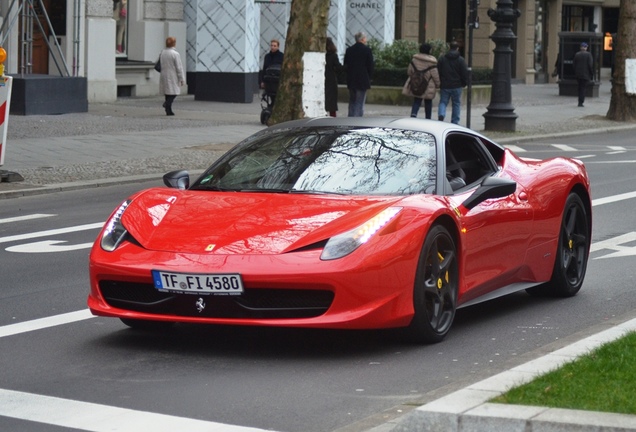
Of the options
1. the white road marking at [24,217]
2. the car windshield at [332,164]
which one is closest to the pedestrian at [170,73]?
the white road marking at [24,217]

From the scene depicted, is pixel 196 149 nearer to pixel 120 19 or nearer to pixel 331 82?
pixel 331 82

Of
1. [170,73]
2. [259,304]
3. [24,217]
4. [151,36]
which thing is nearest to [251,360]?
[259,304]

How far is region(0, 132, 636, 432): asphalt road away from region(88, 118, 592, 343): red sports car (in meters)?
0.22

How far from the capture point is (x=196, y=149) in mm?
22156

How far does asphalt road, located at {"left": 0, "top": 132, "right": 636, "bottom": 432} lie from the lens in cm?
622

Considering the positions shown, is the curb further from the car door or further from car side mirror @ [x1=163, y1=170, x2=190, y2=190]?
car side mirror @ [x1=163, y1=170, x2=190, y2=190]

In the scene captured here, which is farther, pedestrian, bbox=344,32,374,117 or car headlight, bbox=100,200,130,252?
pedestrian, bbox=344,32,374,117

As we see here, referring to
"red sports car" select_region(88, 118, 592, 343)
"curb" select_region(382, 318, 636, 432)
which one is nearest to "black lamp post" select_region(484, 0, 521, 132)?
"red sports car" select_region(88, 118, 592, 343)

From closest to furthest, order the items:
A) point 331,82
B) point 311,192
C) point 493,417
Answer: point 493,417
point 311,192
point 331,82

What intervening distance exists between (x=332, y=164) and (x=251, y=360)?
1492 millimetres

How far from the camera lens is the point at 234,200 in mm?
7887

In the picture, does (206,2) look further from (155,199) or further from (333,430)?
(333,430)

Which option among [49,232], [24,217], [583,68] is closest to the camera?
[49,232]

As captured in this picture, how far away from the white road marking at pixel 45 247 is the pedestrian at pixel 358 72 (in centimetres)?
1683
